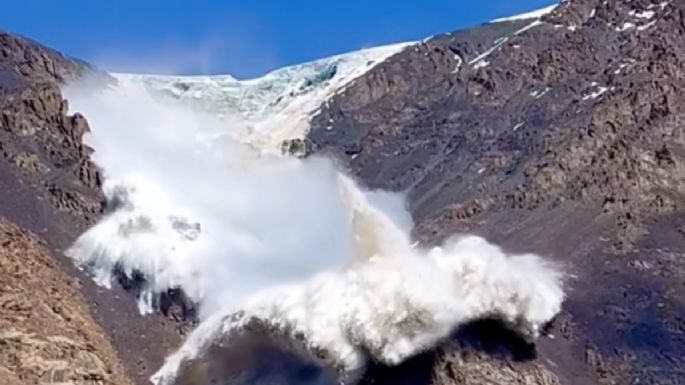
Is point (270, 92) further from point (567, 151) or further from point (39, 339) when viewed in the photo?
point (39, 339)

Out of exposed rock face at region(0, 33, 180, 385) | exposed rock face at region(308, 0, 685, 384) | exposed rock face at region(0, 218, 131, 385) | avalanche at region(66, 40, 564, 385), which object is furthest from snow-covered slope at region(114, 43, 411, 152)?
exposed rock face at region(0, 218, 131, 385)

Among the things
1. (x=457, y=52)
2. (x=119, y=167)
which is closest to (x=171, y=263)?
(x=119, y=167)

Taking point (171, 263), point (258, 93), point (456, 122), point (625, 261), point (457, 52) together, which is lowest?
point (171, 263)

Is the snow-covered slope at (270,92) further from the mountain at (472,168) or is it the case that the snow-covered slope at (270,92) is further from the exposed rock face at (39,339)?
the exposed rock face at (39,339)

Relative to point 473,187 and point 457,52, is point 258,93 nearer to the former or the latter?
point 457,52

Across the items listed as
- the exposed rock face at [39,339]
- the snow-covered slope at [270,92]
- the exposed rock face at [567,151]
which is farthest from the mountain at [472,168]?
the snow-covered slope at [270,92]

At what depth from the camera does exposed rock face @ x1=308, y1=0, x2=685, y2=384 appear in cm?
8125

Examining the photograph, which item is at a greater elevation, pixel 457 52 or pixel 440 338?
pixel 457 52

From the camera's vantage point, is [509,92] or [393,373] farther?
[509,92]

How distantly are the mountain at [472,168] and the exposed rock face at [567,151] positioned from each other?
209mm

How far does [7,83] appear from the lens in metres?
95.4

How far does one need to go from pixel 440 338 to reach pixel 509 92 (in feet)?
428

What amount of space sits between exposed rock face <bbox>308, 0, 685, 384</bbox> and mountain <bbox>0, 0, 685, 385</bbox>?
21cm

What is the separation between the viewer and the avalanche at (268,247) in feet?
51.5
